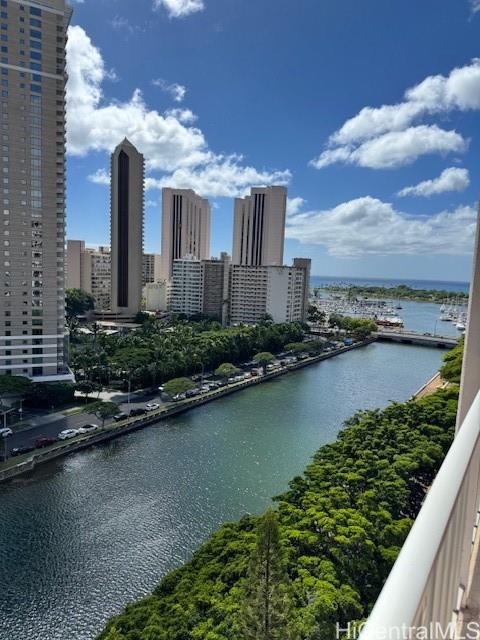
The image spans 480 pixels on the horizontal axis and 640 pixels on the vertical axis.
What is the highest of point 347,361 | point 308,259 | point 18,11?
point 18,11

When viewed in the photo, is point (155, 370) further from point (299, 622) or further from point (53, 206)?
point (299, 622)

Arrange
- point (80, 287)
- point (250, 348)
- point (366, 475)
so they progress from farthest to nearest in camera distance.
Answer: point (80, 287) → point (250, 348) → point (366, 475)

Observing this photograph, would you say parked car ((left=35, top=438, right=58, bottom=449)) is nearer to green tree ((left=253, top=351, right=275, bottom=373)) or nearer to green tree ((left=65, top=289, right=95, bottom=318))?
green tree ((left=253, top=351, right=275, bottom=373))

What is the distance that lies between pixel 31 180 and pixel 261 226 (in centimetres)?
3503

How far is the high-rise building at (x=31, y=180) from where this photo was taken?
1530cm

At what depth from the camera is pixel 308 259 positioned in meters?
39.1

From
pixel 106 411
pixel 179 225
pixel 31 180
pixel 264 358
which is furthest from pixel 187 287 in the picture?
pixel 106 411

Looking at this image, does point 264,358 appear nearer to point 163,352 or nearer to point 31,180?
point 163,352

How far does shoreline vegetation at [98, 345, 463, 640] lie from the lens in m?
4.92

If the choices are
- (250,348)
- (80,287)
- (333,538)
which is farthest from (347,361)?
(80,287)

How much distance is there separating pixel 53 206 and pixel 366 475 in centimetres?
1400

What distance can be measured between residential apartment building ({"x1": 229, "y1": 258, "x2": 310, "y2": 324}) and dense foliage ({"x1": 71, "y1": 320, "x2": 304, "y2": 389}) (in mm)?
6651

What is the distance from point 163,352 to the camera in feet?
66.6

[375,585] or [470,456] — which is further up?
[470,456]
